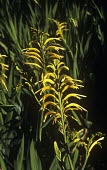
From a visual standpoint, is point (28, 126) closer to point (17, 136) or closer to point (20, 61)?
point (17, 136)

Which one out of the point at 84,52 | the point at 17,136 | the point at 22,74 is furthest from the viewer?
the point at 84,52

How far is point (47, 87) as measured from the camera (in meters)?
1.08

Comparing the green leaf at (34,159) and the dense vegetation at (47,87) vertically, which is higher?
the dense vegetation at (47,87)

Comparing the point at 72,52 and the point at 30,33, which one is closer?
the point at 72,52

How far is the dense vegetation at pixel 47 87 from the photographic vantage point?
1.15 meters

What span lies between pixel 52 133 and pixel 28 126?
10 centimetres

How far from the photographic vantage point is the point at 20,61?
1.87 meters

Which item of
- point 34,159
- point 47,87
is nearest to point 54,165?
A: point 34,159

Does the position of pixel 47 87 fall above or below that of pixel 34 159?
above

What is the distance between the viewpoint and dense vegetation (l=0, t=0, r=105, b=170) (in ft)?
3.76

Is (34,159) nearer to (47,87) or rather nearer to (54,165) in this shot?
(54,165)

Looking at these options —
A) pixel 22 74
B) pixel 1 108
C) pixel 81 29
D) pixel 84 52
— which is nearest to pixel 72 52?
pixel 84 52

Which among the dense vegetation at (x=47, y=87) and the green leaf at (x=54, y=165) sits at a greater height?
the dense vegetation at (x=47, y=87)

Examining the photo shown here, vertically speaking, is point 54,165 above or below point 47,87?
below
